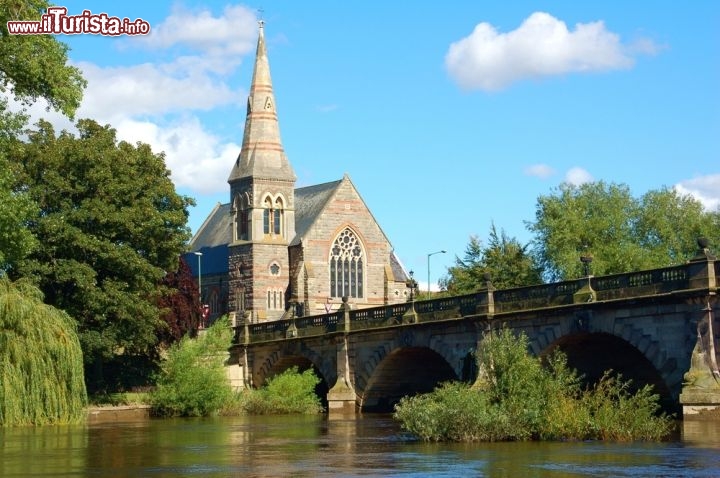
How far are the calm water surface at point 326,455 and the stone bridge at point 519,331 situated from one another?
12.9ft

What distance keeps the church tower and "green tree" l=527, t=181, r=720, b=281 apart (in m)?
18.1

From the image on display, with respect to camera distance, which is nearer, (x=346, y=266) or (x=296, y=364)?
(x=296, y=364)

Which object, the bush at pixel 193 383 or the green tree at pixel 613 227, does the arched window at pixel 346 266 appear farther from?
the bush at pixel 193 383

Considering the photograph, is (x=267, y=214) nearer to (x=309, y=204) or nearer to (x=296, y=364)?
(x=309, y=204)

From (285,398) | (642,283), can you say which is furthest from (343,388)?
(642,283)

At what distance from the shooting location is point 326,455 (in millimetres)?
31266

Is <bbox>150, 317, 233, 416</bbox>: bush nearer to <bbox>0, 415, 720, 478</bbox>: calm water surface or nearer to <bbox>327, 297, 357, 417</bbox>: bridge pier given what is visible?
<bbox>327, 297, 357, 417</bbox>: bridge pier

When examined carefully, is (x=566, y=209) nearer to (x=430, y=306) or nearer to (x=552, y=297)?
(x=430, y=306)

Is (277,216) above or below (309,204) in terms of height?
below

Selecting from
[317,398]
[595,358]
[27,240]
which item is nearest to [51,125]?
[317,398]

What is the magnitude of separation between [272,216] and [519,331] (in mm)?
46417

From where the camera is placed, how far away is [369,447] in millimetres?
34062

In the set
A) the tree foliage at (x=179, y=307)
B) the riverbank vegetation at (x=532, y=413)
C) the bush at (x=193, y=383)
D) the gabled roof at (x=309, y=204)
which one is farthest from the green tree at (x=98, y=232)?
the gabled roof at (x=309, y=204)

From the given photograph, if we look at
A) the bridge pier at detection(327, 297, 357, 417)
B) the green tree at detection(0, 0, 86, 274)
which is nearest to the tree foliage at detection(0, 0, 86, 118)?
the green tree at detection(0, 0, 86, 274)
